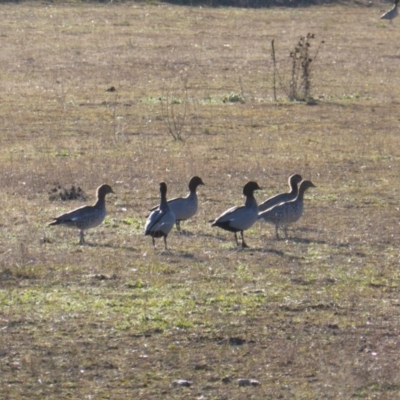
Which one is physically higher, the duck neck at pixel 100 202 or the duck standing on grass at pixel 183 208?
the duck neck at pixel 100 202

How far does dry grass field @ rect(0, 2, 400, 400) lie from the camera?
24.3ft

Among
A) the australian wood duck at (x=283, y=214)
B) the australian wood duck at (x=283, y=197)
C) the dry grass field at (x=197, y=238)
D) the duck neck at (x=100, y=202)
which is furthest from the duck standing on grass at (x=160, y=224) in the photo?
the australian wood duck at (x=283, y=197)

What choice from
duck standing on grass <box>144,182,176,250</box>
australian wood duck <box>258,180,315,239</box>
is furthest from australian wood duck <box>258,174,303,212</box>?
duck standing on grass <box>144,182,176,250</box>

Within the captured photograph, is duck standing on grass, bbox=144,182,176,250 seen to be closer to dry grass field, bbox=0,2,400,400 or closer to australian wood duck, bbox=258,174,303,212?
dry grass field, bbox=0,2,400,400

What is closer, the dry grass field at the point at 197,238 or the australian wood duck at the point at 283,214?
the dry grass field at the point at 197,238

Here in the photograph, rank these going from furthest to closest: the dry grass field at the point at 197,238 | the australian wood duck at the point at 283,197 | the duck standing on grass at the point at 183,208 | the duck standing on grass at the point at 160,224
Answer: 1. the australian wood duck at the point at 283,197
2. the duck standing on grass at the point at 183,208
3. the duck standing on grass at the point at 160,224
4. the dry grass field at the point at 197,238

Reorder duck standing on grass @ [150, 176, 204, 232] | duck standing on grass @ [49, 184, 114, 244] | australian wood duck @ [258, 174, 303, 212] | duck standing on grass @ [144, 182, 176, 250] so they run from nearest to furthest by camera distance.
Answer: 1. duck standing on grass @ [144, 182, 176, 250]
2. duck standing on grass @ [49, 184, 114, 244]
3. duck standing on grass @ [150, 176, 204, 232]
4. australian wood duck @ [258, 174, 303, 212]

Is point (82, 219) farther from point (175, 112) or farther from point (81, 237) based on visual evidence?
point (175, 112)

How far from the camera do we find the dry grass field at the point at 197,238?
7.40m

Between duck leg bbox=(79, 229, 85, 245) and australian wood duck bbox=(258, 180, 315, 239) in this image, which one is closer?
duck leg bbox=(79, 229, 85, 245)

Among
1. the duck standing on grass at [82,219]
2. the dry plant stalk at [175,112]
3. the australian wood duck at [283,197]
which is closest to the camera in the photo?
the duck standing on grass at [82,219]

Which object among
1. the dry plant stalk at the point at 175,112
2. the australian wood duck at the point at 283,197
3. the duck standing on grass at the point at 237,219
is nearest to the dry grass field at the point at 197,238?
the dry plant stalk at the point at 175,112

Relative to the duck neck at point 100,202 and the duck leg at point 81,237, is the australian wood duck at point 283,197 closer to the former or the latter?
the duck neck at point 100,202

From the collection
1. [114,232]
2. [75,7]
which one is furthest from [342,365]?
[75,7]
